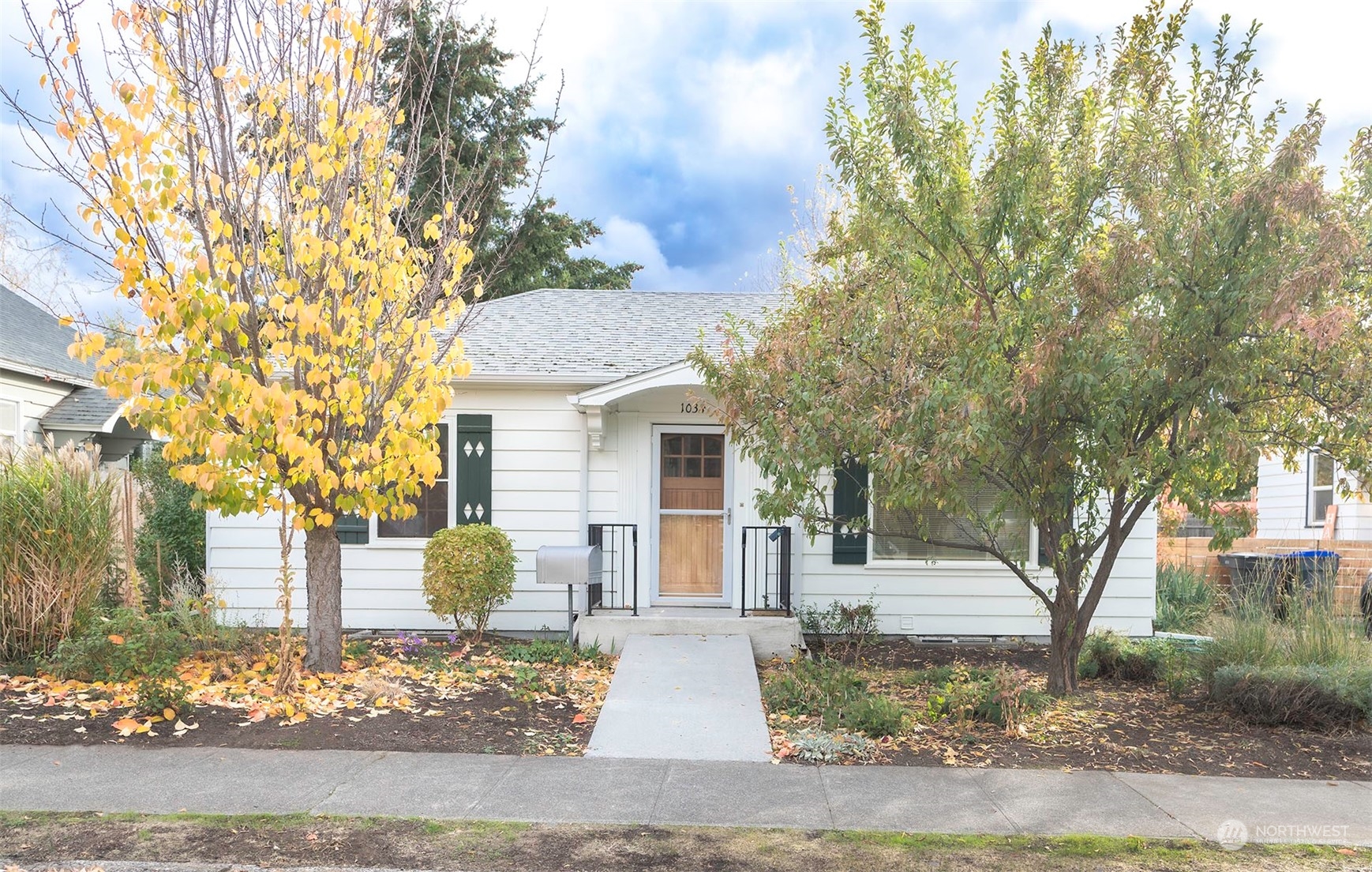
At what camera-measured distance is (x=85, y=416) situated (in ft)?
55.8

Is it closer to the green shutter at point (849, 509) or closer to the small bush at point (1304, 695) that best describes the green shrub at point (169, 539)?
the green shutter at point (849, 509)

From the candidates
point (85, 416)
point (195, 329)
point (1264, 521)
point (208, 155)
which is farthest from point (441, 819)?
point (1264, 521)

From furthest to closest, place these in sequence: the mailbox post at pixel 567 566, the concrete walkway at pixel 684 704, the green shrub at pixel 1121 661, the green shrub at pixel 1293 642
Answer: the mailbox post at pixel 567 566 → the green shrub at pixel 1121 661 → the green shrub at pixel 1293 642 → the concrete walkway at pixel 684 704

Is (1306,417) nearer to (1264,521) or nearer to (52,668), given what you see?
(52,668)

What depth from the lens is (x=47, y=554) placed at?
7598mm

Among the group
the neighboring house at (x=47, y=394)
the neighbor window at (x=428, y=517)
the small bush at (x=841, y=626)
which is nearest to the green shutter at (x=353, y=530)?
the neighbor window at (x=428, y=517)

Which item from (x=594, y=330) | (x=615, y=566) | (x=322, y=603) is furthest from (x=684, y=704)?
(x=594, y=330)

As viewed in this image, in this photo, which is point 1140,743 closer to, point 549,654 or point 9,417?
point 549,654

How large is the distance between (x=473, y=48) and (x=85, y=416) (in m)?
11.3

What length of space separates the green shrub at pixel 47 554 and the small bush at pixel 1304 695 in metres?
9.18

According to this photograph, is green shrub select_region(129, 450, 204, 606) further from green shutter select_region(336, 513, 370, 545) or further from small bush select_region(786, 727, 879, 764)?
small bush select_region(786, 727, 879, 764)

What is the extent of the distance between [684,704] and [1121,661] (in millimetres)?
4221

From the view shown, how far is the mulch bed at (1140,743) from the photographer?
5879 millimetres

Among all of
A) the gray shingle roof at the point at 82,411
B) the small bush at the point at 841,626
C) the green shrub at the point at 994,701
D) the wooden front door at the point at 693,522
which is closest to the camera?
the green shrub at the point at 994,701
